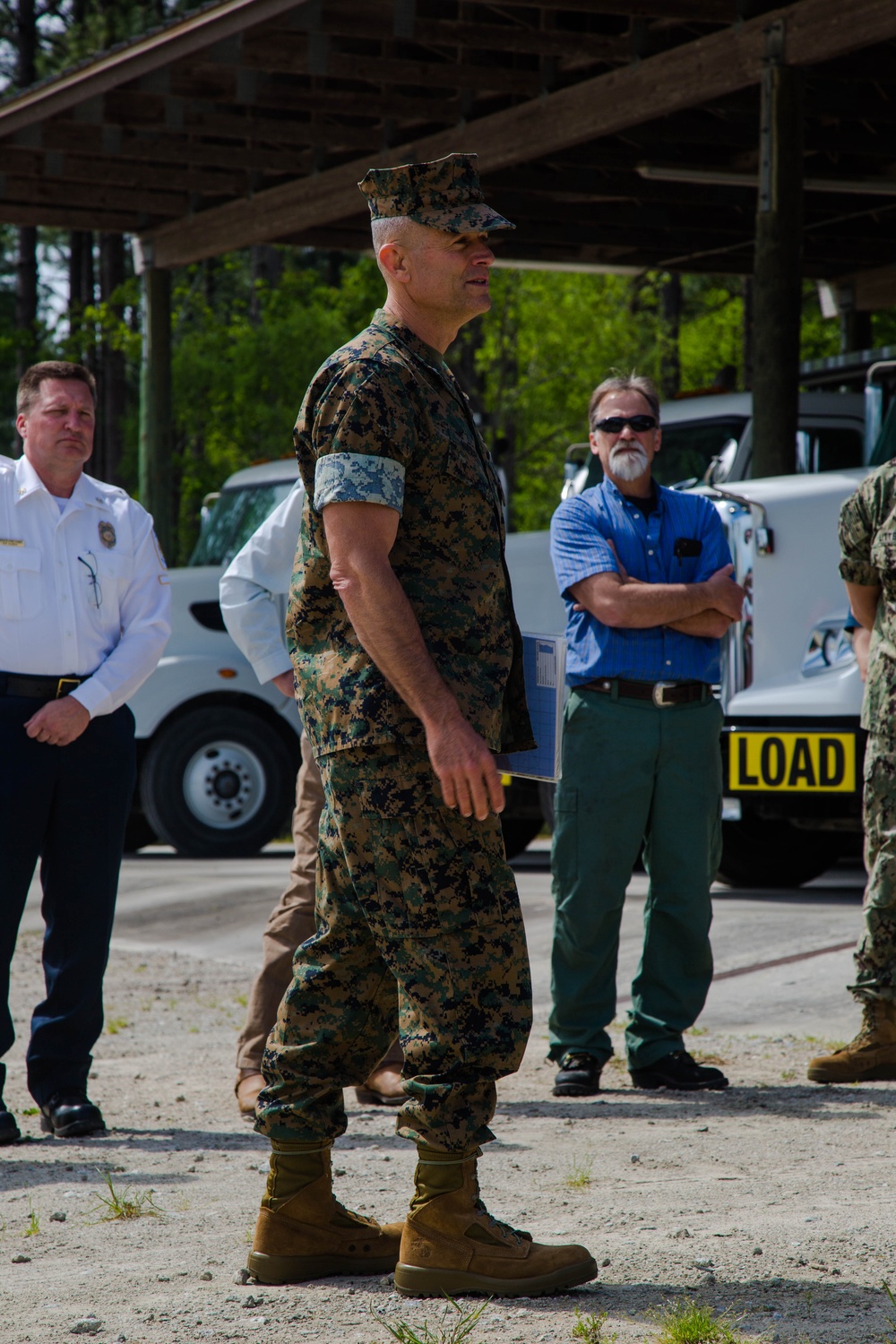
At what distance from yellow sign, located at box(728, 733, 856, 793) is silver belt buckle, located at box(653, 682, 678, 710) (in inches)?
92.4

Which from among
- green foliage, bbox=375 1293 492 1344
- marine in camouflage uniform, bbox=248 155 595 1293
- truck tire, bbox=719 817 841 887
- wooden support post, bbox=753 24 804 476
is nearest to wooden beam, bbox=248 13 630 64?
wooden support post, bbox=753 24 804 476

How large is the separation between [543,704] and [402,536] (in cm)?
55

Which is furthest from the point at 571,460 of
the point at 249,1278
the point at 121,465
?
the point at 121,465

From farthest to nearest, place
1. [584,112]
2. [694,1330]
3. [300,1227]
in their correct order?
[584,112] → [300,1227] → [694,1330]

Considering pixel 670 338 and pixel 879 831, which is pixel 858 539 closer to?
pixel 879 831

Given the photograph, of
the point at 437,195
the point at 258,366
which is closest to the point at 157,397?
the point at 258,366

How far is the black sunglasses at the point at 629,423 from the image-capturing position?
210 inches

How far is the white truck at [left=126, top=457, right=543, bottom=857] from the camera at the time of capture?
11156 mm

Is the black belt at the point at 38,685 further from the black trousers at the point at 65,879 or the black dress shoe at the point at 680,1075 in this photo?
the black dress shoe at the point at 680,1075

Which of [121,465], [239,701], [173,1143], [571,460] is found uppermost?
[121,465]

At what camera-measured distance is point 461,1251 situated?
314 centimetres

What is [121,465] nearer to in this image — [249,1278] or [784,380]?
[784,380]

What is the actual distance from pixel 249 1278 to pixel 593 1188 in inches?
38.0

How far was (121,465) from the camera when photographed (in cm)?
3047
